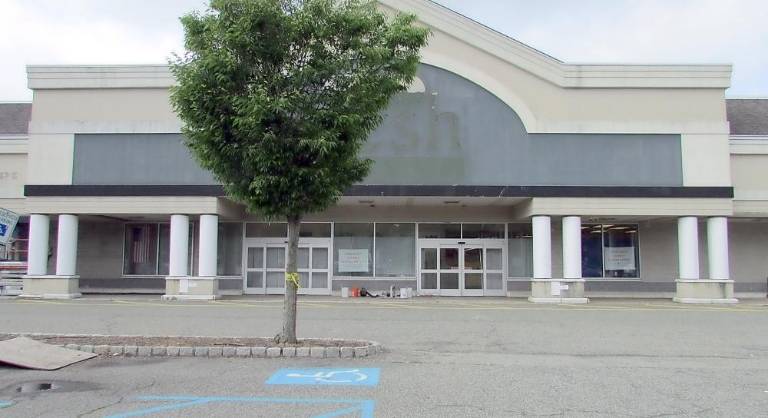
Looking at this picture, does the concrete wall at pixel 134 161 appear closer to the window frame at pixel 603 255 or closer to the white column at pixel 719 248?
the window frame at pixel 603 255

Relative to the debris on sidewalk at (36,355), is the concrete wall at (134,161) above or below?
above

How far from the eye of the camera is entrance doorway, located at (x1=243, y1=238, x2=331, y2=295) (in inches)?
999

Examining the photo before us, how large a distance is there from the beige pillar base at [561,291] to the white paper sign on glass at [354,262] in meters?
6.95

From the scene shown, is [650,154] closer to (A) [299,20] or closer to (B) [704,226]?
(B) [704,226]

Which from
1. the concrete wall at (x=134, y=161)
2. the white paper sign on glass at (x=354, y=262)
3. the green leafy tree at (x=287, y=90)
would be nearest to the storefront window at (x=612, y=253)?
the white paper sign on glass at (x=354, y=262)

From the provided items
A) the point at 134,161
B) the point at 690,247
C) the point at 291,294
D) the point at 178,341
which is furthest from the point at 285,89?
the point at 690,247

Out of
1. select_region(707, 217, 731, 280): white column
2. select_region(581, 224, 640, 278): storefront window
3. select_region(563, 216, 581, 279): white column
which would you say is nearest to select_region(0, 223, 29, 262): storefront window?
select_region(563, 216, 581, 279): white column

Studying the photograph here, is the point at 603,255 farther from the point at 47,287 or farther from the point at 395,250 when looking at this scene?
the point at 47,287

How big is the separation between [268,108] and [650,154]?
16.6 m

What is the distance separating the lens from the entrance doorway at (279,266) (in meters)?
25.4

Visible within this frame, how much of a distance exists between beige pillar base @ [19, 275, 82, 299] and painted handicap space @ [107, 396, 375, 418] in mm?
16781

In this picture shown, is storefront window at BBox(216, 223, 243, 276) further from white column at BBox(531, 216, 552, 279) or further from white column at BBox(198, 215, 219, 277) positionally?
white column at BBox(531, 216, 552, 279)

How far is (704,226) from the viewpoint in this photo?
81.3 feet

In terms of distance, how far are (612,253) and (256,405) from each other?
20.9 m
